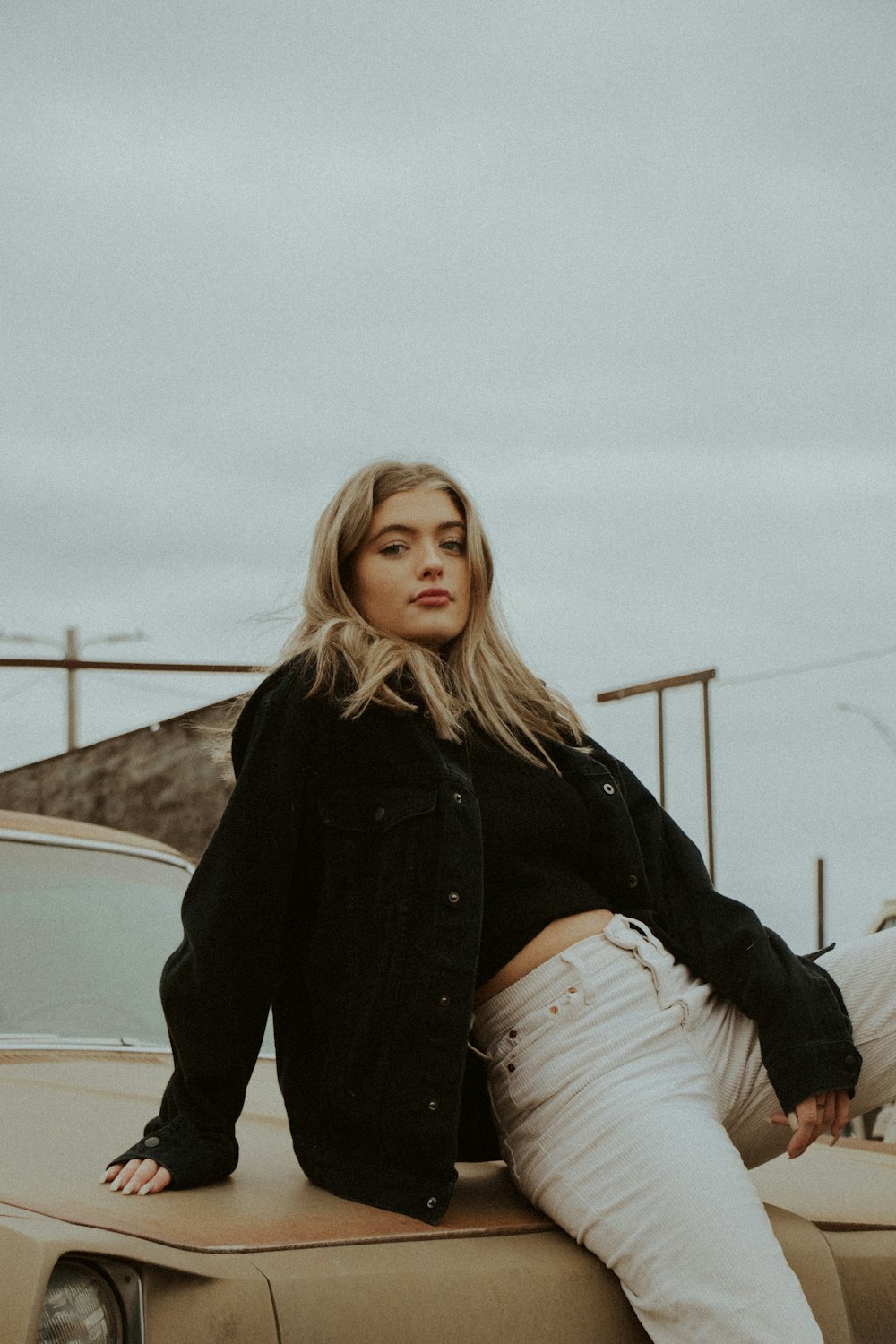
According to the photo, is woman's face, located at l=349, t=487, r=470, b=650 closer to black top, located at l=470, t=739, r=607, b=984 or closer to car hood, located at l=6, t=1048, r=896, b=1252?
black top, located at l=470, t=739, r=607, b=984

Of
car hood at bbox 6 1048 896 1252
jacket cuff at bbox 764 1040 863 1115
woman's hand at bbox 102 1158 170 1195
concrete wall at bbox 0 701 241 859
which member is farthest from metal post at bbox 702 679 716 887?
woman's hand at bbox 102 1158 170 1195

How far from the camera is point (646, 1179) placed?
1.95m

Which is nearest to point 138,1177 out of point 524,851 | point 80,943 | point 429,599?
point 524,851

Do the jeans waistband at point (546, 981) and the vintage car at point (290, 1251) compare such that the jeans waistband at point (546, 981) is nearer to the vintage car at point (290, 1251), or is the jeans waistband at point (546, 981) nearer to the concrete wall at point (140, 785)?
the vintage car at point (290, 1251)

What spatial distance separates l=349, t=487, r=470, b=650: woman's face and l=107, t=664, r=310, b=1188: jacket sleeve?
0.41 m

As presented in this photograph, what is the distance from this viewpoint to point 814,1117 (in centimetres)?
218

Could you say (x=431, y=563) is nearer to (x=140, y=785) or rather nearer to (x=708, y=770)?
(x=708, y=770)

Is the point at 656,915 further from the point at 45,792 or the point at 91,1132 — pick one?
the point at 45,792

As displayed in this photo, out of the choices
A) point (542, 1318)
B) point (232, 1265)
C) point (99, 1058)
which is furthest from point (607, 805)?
point (99, 1058)

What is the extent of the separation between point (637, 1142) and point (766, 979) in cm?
36

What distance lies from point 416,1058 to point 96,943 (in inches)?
65.3

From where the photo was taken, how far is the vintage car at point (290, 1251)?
1.71m

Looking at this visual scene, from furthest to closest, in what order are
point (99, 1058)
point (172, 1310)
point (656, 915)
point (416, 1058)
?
1. point (99, 1058)
2. point (656, 915)
3. point (416, 1058)
4. point (172, 1310)

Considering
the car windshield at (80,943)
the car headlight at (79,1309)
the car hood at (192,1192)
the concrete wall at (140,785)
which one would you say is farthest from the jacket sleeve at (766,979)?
the concrete wall at (140,785)
